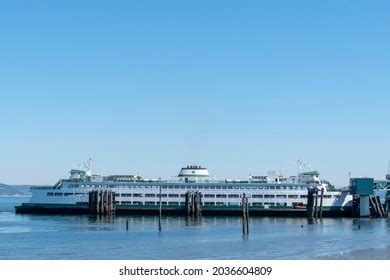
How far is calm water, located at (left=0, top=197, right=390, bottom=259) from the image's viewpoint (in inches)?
2109

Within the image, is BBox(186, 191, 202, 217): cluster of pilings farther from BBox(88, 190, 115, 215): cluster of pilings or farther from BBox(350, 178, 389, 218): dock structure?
BBox(350, 178, 389, 218): dock structure

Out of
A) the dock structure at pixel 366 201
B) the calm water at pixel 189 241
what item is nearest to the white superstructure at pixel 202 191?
the dock structure at pixel 366 201

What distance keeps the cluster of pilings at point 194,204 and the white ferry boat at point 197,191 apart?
6.81 ft

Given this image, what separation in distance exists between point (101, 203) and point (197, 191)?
47.1 ft

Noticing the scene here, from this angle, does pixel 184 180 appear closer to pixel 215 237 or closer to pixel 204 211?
pixel 204 211

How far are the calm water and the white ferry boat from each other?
21.3m

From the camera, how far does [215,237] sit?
222 feet

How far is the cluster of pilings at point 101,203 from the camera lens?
360ft

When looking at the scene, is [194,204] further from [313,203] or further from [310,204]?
[313,203]

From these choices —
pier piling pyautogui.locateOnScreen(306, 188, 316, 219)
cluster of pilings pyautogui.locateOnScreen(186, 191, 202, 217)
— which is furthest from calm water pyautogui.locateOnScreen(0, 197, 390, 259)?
cluster of pilings pyautogui.locateOnScreen(186, 191, 202, 217)

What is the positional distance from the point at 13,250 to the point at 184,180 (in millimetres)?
61456

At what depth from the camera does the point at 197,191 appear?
112000 mm

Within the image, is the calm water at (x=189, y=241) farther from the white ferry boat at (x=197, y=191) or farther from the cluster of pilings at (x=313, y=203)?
the white ferry boat at (x=197, y=191)
